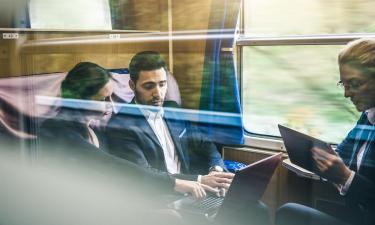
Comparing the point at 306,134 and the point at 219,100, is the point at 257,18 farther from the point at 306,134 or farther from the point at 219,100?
the point at 306,134

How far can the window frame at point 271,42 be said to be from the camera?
5.87 ft

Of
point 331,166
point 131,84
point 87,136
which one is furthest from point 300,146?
point 87,136

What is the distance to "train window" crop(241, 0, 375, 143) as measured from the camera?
1.79 m

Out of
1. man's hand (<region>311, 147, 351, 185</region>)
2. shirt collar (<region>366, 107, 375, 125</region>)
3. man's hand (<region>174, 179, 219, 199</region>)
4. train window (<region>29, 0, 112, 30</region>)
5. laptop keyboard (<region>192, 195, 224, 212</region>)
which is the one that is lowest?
laptop keyboard (<region>192, 195, 224, 212</region>)

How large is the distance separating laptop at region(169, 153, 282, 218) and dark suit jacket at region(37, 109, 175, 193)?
0.61 feet

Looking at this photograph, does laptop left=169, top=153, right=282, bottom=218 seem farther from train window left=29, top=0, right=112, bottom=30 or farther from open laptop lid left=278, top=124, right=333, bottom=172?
train window left=29, top=0, right=112, bottom=30

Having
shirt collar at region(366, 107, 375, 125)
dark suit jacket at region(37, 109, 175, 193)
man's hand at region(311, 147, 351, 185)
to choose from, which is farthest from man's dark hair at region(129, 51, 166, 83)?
shirt collar at region(366, 107, 375, 125)

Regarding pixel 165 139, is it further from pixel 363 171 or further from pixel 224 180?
pixel 363 171

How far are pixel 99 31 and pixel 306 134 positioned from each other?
1301 mm

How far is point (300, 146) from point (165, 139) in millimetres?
704

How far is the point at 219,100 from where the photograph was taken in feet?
6.89

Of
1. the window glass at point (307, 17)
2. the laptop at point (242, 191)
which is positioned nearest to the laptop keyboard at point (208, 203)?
the laptop at point (242, 191)

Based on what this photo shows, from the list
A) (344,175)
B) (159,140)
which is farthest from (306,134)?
(159,140)

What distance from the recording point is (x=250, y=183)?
2008mm
